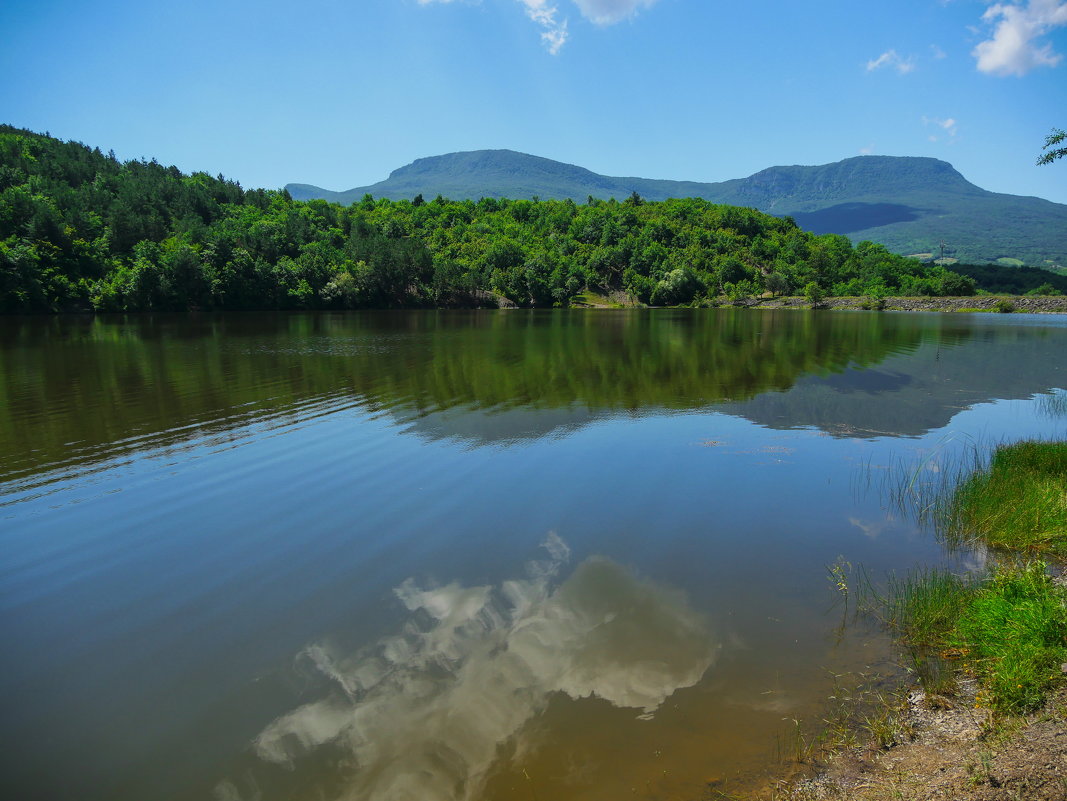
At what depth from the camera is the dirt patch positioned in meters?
4.29

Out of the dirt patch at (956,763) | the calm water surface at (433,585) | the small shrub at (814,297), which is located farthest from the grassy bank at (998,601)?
the small shrub at (814,297)

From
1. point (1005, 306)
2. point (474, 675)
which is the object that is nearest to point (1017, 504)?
point (474, 675)

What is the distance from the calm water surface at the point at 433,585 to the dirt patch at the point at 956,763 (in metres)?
0.61

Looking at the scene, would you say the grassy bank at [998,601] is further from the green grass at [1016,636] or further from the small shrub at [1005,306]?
the small shrub at [1005,306]

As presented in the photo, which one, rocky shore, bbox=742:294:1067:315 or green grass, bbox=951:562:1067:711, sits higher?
green grass, bbox=951:562:1067:711

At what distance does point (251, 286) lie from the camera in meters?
107

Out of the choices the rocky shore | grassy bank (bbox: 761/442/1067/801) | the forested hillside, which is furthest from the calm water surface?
the rocky shore

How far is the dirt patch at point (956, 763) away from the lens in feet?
14.1

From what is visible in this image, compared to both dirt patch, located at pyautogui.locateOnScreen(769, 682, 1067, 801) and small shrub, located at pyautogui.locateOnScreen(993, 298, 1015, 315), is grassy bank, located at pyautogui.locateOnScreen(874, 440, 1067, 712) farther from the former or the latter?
small shrub, located at pyautogui.locateOnScreen(993, 298, 1015, 315)

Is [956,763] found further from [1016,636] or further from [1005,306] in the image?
[1005,306]

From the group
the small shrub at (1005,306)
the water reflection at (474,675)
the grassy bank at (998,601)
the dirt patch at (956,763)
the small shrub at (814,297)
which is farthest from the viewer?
the small shrub at (814,297)

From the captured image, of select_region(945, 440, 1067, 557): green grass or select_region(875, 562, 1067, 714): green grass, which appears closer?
select_region(875, 562, 1067, 714): green grass

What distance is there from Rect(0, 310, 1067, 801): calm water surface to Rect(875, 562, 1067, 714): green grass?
0.59 metres

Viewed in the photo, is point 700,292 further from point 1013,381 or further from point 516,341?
point 1013,381
